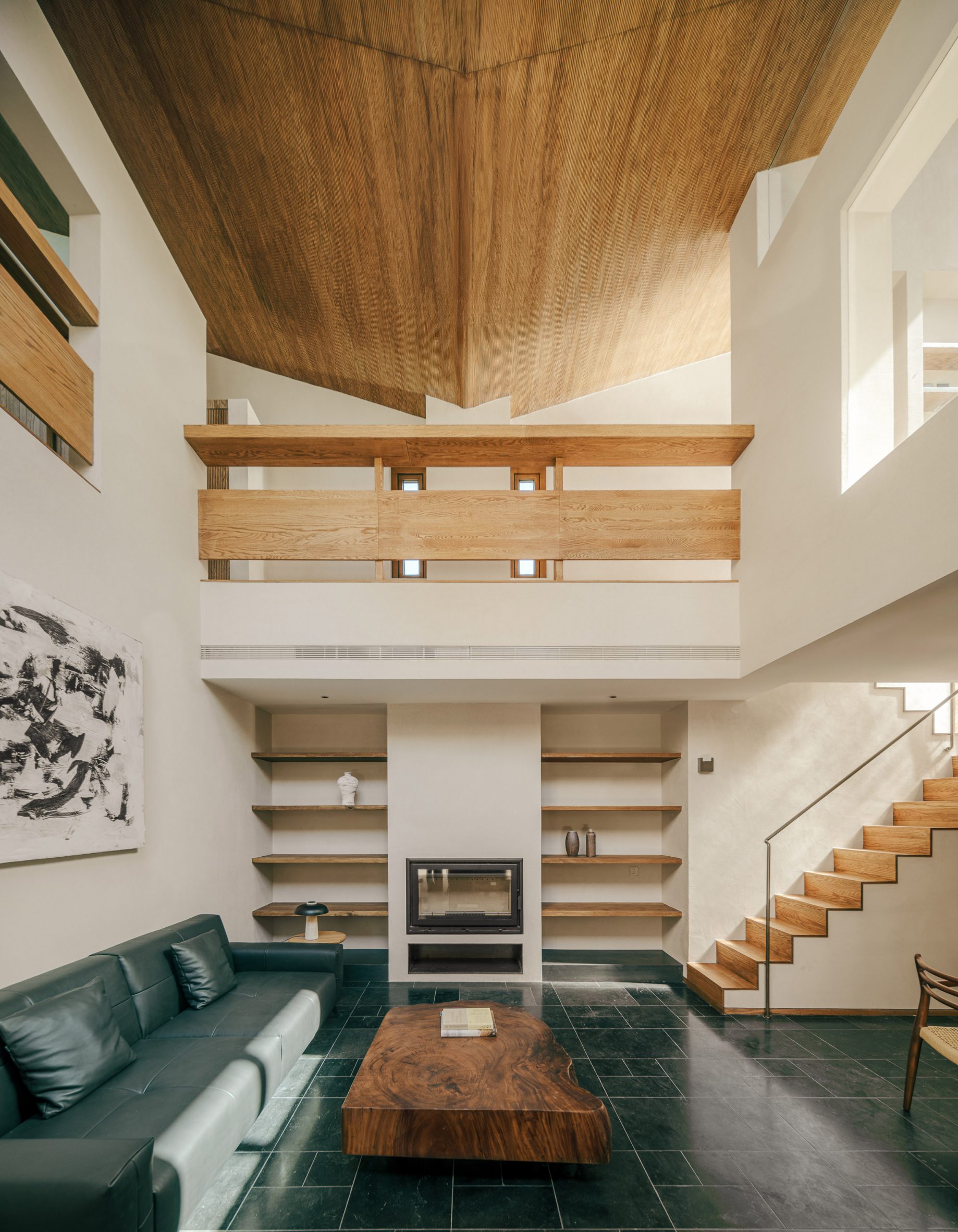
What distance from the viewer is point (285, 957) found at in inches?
177

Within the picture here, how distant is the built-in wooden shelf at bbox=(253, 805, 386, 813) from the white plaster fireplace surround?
1.11ft

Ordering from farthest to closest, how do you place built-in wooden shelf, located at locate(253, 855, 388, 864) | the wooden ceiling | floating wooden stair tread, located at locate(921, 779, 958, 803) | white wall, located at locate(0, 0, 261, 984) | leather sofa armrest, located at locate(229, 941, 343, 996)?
built-in wooden shelf, located at locate(253, 855, 388, 864) < floating wooden stair tread, located at locate(921, 779, 958, 803) < leather sofa armrest, located at locate(229, 941, 343, 996) < the wooden ceiling < white wall, located at locate(0, 0, 261, 984)

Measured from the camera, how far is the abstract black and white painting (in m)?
2.72

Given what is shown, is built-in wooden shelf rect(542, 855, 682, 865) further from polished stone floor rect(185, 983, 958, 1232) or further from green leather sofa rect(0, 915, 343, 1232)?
green leather sofa rect(0, 915, 343, 1232)

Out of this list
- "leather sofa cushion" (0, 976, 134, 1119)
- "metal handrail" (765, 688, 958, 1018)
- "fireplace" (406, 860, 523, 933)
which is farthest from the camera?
"fireplace" (406, 860, 523, 933)

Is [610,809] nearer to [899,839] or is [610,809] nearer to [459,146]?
[899,839]

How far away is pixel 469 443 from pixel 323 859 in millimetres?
3494

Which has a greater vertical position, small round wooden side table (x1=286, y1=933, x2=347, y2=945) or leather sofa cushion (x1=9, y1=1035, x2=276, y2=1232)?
leather sofa cushion (x1=9, y1=1035, x2=276, y2=1232)

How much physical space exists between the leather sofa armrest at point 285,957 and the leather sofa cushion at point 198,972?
516mm

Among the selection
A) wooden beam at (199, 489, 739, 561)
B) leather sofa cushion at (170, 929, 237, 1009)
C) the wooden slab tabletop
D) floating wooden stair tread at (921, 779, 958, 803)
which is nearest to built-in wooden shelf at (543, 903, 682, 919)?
floating wooden stair tread at (921, 779, 958, 803)

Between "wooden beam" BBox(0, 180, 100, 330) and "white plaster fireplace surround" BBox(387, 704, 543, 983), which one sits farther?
"white plaster fireplace surround" BBox(387, 704, 543, 983)

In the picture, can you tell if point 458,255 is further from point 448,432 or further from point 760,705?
point 760,705

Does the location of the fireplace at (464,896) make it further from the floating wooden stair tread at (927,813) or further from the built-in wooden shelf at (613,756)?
the floating wooden stair tread at (927,813)

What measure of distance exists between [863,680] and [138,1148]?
4882 mm
